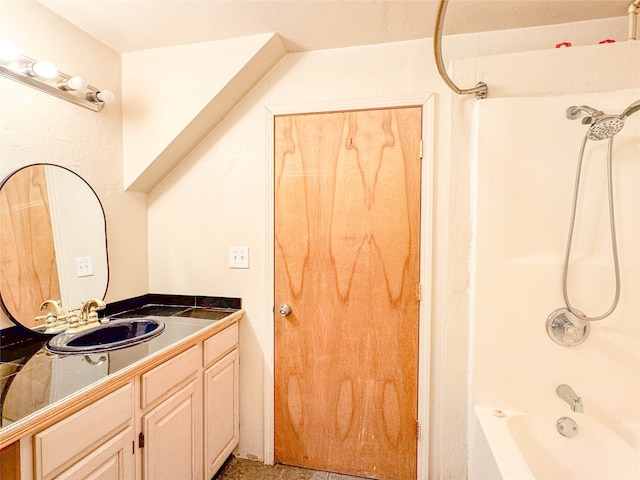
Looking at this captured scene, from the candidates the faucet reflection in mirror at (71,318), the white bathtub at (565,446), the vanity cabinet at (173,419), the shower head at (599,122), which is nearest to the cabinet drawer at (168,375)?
the vanity cabinet at (173,419)

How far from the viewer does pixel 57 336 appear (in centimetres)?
144

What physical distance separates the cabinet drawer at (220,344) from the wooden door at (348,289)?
0.25m

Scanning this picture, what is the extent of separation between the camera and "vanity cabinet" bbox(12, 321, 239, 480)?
94 cm

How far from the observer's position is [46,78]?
4.72ft

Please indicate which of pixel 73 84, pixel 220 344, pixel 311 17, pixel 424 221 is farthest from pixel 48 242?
pixel 424 221

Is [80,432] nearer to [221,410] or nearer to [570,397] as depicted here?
[221,410]

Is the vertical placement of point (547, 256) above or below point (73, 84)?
below

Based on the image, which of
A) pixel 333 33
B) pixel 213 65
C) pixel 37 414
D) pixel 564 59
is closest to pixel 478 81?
pixel 564 59

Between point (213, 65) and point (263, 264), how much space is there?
114 cm

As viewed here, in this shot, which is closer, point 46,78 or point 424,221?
point 46,78

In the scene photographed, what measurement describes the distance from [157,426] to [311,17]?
194cm

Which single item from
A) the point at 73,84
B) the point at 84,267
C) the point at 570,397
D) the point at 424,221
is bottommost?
the point at 570,397

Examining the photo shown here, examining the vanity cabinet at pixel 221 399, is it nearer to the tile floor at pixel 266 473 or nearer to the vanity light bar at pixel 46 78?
the tile floor at pixel 266 473

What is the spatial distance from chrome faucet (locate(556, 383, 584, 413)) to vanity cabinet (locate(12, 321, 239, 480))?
159 cm
